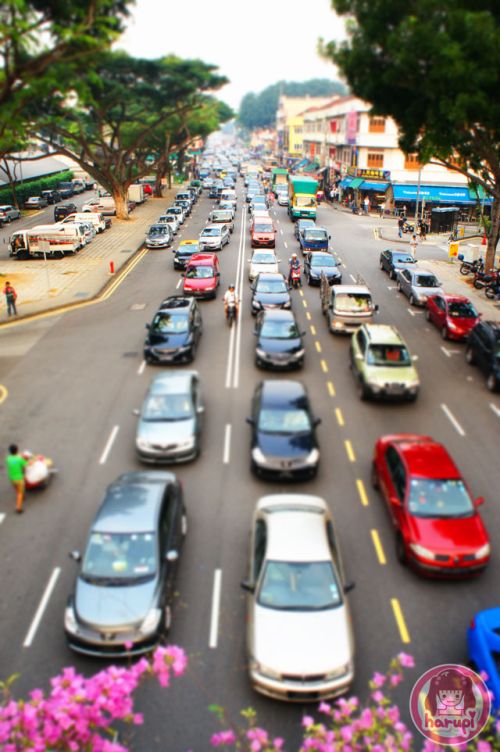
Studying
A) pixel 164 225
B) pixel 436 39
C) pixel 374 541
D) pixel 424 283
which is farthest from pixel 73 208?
pixel 374 541

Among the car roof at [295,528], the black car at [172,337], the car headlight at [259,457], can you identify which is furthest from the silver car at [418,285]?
the car roof at [295,528]

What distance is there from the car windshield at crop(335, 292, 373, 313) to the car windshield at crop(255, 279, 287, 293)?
10.7ft

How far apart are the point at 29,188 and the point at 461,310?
61960mm

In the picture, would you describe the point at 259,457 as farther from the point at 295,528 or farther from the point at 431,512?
the point at 431,512

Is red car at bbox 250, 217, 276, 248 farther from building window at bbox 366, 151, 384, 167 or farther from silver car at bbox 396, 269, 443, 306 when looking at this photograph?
building window at bbox 366, 151, 384, 167

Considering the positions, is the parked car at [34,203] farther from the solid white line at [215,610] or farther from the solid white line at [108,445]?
Answer: the solid white line at [215,610]

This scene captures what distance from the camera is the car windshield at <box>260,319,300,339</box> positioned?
824 inches

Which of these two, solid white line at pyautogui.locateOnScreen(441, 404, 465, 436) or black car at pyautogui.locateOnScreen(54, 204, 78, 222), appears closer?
solid white line at pyautogui.locateOnScreen(441, 404, 465, 436)

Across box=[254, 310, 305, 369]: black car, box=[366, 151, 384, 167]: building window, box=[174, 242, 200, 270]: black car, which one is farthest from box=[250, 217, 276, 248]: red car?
box=[366, 151, 384, 167]: building window

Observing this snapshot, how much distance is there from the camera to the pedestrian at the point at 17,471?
13.1 metres

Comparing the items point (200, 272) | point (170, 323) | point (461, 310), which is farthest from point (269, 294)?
point (461, 310)

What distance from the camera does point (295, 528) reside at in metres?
10.7

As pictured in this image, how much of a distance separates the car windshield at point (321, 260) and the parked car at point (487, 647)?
1033 inches

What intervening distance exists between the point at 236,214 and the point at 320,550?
56408 millimetres
